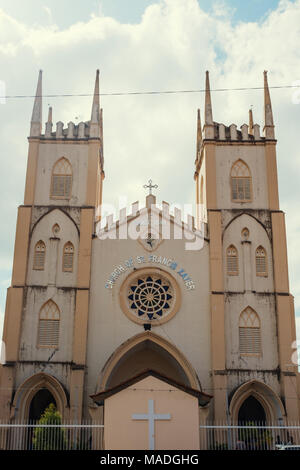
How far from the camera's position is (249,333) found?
923 inches

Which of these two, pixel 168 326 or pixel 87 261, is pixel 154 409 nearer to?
pixel 168 326

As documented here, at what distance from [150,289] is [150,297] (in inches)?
15.2

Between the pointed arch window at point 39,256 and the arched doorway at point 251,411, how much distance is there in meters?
10.3

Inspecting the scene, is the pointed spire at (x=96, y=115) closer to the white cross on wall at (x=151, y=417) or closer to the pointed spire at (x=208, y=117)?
the pointed spire at (x=208, y=117)

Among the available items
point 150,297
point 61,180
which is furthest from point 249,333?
point 61,180

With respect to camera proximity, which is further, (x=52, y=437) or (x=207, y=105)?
(x=207, y=105)

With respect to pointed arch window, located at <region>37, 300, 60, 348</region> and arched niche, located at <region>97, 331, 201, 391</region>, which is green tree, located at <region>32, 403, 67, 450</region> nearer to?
arched niche, located at <region>97, 331, 201, 391</region>

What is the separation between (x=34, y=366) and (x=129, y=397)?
8402 mm

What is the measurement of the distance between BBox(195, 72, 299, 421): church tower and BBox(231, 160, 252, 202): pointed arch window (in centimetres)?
2

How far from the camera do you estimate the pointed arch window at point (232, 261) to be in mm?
24391

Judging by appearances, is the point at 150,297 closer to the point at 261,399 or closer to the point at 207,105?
the point at 261,399

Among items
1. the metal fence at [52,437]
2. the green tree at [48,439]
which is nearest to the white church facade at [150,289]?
the metal fence at [52,437]

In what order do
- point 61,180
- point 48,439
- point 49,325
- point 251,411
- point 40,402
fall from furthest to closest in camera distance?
1. point 61,180
2. point 40,402
3. point 251,411
4. point 49,325
5. point 48,439
